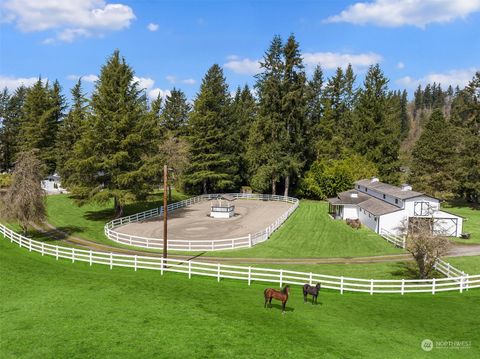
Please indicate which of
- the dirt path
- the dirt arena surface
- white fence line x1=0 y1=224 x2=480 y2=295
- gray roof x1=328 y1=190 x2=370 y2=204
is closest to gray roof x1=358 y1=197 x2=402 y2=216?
gray roof x1=328 y1=190 x2=370 y2=204

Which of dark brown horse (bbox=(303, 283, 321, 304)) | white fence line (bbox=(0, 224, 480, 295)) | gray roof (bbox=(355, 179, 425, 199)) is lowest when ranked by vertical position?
white fence line (bbox=(0, 224, 480, 295))

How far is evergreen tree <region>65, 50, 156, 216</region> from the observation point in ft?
145

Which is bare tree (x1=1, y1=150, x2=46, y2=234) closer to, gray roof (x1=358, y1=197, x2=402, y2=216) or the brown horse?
the brown horse

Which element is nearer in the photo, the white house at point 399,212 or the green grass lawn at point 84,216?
the green grass lawn at point 84,216

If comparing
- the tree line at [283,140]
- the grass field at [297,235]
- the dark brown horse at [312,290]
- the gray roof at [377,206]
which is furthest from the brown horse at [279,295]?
the tree line at [283,140]

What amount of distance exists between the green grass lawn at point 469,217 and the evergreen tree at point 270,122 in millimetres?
27497

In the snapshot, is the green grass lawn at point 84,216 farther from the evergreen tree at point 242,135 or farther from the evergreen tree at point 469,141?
the evergreen tree at point 469,141

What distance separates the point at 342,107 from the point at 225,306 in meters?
77.7

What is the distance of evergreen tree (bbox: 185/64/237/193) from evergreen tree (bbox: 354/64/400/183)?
24.9m

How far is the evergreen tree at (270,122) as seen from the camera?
65.2 meters

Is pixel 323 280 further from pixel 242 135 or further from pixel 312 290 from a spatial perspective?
pixel 242 135

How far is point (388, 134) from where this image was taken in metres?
75.1

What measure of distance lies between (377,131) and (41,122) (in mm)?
61301

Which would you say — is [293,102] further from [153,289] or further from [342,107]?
[153,289]
